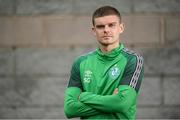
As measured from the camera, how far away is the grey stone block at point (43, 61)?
23.0ft

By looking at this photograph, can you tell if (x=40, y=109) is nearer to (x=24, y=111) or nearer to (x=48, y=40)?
(x=24, y=111)

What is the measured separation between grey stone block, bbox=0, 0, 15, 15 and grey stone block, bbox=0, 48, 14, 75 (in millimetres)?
476

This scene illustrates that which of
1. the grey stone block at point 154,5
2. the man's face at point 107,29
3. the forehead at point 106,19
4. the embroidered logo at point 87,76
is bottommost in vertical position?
the embroidered logo at point 87,76

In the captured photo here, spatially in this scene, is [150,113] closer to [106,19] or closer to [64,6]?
[64,6]

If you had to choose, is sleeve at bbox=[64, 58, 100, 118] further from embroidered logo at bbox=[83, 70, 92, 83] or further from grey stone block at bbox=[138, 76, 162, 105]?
grey stone block at bbox=[138, 76, 162, 105]

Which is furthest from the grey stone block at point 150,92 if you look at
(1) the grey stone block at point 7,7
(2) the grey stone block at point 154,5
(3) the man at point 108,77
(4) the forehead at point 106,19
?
(4) the forehead at point 106,19

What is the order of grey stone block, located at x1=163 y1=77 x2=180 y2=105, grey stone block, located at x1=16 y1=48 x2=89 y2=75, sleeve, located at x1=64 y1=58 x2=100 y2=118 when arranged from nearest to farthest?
sleeve, located at x1=64 y1=58 x2=100 y2=118, grey stone block, located at x1=163 y1=77 x2=180 y2=105, grey stone block, located at x1=16 y1=48 x2=89 y2=75

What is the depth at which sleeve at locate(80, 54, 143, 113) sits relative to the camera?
12.9ft

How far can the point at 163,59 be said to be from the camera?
6902 millimetres

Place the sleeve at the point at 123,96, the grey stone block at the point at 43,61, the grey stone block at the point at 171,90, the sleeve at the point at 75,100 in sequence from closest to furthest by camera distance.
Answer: the sleeve at the point at 123,96 < the sleeve at the point at 75,100 < the grey stone block at the point at 171,90 < the grey stone block at the point at 43,61

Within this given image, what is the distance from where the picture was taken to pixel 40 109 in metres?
7.03

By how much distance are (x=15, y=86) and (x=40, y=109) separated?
429 mm

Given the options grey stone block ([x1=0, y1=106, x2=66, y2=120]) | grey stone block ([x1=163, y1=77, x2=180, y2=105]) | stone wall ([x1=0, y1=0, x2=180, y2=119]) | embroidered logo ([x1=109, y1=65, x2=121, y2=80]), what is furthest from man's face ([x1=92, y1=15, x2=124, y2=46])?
grey stone block ([x1=0, y1=106, x2=66, y2=120])

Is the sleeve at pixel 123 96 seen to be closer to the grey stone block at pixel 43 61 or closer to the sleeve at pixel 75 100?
the sleeve at pixel 75 100
